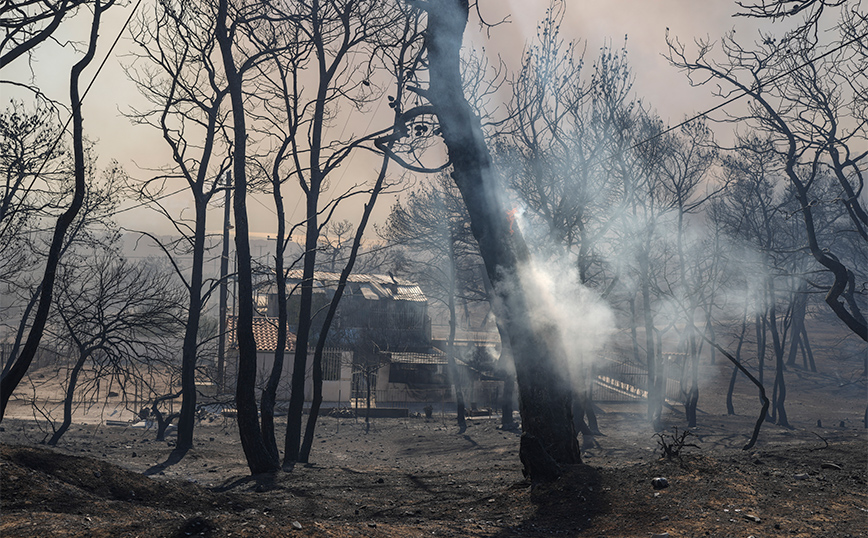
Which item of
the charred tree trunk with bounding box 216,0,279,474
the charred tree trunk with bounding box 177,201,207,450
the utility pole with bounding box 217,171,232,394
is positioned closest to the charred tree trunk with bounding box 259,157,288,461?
the charred tree trunk with bounding box 216,0,279,474

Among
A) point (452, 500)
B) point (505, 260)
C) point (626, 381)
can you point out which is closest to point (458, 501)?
point (452, 500)

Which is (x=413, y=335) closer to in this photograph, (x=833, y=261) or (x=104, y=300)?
(x=104, y=300)

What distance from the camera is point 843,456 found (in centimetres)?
763

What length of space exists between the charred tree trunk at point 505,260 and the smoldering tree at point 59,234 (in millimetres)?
3891

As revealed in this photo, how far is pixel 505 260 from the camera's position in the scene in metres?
7.38

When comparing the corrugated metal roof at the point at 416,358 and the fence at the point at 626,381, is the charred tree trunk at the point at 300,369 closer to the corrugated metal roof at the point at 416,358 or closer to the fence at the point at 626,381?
the corrugated metal roof at the point at 416,358

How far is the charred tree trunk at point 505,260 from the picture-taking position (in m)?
6.96

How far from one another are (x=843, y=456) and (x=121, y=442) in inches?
629

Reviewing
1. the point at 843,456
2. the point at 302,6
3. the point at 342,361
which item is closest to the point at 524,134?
the point at 302,6

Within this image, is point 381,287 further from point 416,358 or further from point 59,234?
point 59,234

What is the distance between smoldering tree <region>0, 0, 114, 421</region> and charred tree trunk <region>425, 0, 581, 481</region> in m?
3.89

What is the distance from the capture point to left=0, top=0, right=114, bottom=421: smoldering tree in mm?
6062

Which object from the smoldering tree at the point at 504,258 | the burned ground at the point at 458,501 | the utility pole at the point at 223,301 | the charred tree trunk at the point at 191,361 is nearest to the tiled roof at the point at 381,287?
the utility pole at the point at 223,301

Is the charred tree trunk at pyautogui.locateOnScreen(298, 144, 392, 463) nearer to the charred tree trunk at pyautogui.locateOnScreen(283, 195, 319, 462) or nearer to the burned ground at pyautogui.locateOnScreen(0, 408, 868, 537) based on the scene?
the charred tree trunk at pyautogui.locateOnScreen(283, 195, 319, 462)
